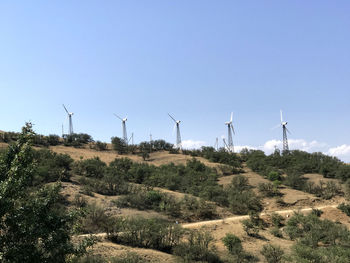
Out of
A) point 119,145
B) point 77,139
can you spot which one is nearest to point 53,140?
point 77,139

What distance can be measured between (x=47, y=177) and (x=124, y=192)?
10.2 metres

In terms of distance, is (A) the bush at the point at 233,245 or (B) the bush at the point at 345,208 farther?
(B) the bush at the point at 345,208

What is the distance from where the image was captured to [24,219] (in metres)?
8.93

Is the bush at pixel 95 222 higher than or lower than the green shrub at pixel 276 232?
higher

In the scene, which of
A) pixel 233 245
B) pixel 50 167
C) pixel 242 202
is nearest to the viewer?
pixel 233 245

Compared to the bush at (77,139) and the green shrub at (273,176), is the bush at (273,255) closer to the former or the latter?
the green shrub at (273,176)

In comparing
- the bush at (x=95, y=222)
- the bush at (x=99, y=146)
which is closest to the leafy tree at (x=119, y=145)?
the bush at (x=99, y=146)

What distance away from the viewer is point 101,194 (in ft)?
125

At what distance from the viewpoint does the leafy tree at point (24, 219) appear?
28.2 ft

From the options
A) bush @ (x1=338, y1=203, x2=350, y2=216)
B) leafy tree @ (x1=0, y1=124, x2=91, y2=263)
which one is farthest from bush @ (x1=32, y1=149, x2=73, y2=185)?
bush @ (x1=338, y1=203, x2=350, y2=216)

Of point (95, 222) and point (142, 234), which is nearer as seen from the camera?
point (142, 234)

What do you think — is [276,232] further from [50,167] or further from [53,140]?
[53,140]

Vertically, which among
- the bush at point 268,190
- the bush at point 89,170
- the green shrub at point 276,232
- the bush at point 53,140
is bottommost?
the green shrub at point 276,232

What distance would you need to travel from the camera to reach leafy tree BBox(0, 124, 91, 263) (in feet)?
28.2
